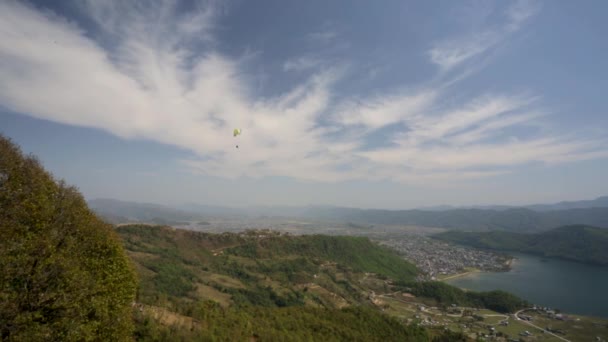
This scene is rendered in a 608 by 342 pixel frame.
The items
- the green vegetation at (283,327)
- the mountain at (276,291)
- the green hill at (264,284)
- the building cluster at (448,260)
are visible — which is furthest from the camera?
the building cluster at (448,260)

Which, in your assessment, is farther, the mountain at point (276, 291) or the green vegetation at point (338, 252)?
the green vegetation at point (338, 252)

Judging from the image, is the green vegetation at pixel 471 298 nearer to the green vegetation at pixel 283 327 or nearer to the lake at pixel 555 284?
the lake at pixel 555 284

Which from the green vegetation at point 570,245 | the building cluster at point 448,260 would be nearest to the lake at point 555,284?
the building cluster at point 448,260

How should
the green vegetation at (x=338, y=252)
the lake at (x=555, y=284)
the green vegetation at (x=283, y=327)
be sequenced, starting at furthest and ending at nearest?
the green vegetation at (x=338, y=252)
the lake at (x=555, y=284)
the green vegetation at (x=283, y=327)

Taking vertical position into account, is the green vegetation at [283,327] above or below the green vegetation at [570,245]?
above

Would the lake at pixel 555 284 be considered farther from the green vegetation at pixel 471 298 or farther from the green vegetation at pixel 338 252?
the green vegetation at pixel 338 252

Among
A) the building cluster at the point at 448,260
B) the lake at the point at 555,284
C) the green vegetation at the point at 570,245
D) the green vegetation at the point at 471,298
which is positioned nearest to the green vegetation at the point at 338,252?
the building cluster at the point at 448,260

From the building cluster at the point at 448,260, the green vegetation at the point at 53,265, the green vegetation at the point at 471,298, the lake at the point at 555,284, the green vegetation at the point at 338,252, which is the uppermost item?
the green vegetation at the point at 53,265
